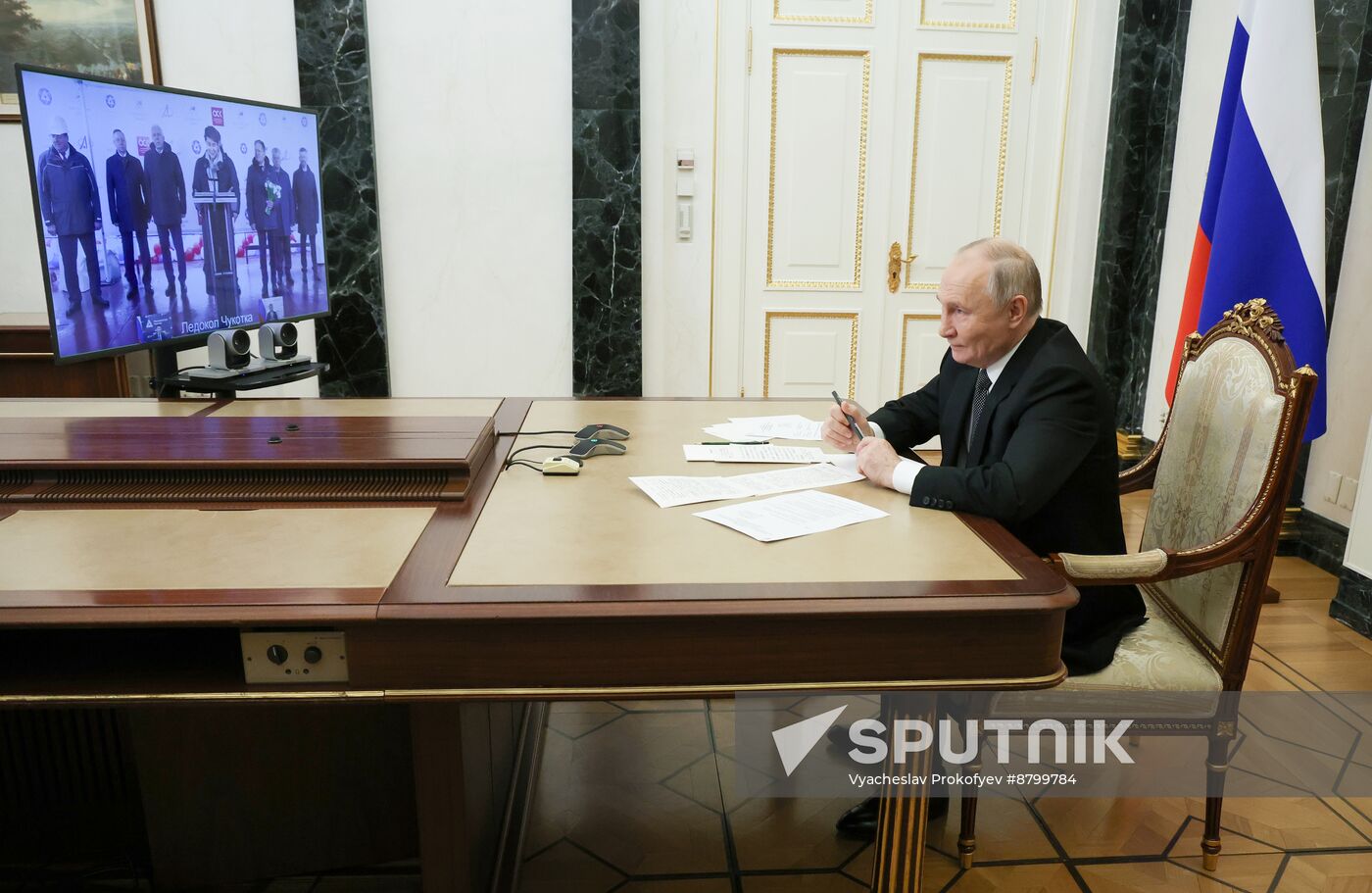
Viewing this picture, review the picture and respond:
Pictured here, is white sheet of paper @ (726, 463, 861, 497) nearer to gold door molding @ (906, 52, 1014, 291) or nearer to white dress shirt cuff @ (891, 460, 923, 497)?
white dress shirt cuff @ (891, 460, 923, 497)

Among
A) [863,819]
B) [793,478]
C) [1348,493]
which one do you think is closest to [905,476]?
[793,478]

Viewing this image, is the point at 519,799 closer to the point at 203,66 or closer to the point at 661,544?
the point at 661,544

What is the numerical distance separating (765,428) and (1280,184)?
2135 mm

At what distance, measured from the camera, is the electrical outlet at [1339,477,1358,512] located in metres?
3.39

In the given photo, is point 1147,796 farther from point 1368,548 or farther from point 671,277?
point 671,277

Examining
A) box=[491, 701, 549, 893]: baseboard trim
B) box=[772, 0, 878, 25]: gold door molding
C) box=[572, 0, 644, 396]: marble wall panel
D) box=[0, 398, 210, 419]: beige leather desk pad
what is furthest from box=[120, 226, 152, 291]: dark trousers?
box=[772, 0, 878, 25]: gold door molding

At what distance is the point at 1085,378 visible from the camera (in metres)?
1.73

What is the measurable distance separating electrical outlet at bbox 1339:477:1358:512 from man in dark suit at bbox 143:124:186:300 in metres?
3.88

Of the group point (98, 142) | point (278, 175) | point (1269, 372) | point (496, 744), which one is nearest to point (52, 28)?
point (278, 175)

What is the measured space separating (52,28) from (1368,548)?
17.4 feet

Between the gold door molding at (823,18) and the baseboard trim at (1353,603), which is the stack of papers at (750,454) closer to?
the baseboard trim at (1353,603)

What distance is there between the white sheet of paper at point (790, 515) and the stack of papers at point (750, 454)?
266 mm

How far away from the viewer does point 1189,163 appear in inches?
167

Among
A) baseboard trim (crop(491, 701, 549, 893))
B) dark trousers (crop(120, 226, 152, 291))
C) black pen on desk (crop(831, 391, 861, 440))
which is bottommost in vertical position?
baseboard trim (crop(491, 701, 549, 893))
